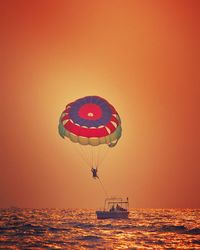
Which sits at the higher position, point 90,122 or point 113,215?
point 90,122

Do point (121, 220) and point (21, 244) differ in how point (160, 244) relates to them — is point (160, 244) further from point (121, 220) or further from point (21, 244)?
point (121, 220)

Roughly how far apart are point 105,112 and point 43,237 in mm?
8509

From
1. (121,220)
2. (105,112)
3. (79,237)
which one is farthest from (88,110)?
(121,220)

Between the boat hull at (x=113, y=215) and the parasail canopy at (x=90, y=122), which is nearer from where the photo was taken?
the parasail canopy at (x=90, y=122)

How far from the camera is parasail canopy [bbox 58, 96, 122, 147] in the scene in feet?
109

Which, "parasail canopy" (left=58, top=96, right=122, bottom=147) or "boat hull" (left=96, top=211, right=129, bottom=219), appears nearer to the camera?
"parasail canopy" (left=58, top=96, right=122, bottom=147)

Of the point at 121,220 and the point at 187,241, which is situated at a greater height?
the point at 121,220

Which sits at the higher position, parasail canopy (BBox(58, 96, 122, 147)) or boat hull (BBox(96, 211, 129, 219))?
parasail canopy (BBox(58, 96, 122, 147))

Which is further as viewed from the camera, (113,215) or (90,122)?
(113,215)

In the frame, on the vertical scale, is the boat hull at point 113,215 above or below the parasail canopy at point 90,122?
below

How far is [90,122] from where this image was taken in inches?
1299

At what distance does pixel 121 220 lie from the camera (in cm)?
5216

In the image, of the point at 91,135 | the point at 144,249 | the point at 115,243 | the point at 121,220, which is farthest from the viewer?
the point at 121,220

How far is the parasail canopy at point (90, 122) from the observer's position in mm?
33094
